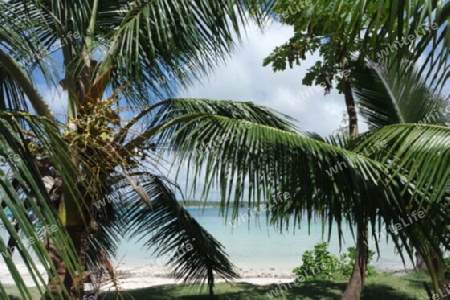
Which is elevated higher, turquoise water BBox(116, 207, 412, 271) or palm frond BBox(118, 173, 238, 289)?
palm frond BBox(118, 173, 238, 289)

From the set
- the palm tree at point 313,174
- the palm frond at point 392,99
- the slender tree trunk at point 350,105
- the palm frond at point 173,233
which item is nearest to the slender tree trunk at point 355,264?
the slender tree trunk at point 350,105

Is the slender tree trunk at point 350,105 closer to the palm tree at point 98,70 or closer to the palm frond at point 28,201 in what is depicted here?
the palm tree at point 98,70

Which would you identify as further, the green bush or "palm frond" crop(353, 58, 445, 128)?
the green bush

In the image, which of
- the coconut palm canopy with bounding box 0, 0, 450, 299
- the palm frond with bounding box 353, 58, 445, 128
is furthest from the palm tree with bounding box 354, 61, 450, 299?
the coconut palm canopy with bounding box 0, 0, 450, 299

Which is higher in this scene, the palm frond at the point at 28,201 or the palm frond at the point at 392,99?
the palm frond at the point at 392,99

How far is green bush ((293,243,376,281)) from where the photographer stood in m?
10.4

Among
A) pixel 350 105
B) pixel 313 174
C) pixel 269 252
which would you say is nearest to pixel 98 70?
pixel 313 174

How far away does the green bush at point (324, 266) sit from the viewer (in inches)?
409

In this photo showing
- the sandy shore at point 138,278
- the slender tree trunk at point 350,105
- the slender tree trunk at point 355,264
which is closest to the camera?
the sandy shore at point 138,278

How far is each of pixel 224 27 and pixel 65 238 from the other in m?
2.87

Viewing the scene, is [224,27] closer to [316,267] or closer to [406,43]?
[406,43]

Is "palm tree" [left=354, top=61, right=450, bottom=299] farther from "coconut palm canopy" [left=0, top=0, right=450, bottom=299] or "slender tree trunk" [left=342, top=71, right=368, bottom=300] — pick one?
"coconut palm canopy" [left=0, top=0, right=450, bottom=299]

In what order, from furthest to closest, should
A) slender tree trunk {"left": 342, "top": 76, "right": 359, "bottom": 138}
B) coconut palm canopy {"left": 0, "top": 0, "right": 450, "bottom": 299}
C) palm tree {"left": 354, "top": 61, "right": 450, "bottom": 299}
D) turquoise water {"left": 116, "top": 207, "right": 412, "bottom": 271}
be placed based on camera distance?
turquoise water {"left": 116, "top": 207, "right": 412, "bottom": 271} < slender tree trunk {"left": 342, "top": 76, "right": 359, "bottom": 138} < palm tree {"left": 354, "top": 61, "right": 450, "bottom": 299} < coconut palm canopy {"left": 0, "top": 0, "right": 450, "bottom": 299}

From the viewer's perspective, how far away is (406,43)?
1432 millimetres
